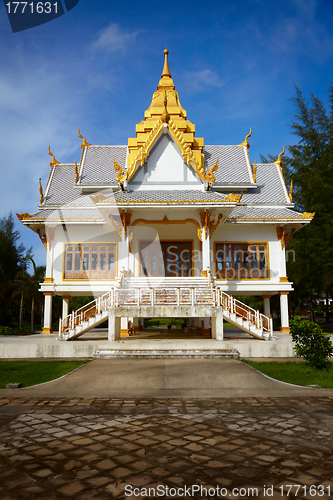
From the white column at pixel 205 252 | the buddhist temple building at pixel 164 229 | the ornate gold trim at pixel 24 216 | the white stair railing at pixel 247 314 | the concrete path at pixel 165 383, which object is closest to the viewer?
the concrete path at pixel 165 383

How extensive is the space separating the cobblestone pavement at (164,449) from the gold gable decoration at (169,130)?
512 inches

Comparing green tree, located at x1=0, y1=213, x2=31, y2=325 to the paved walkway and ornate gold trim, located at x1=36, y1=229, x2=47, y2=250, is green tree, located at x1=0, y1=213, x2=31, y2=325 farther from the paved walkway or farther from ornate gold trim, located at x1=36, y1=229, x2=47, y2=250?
the paved walkway

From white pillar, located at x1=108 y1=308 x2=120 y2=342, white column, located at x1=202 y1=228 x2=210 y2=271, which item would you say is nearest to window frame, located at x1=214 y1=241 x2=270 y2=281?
white column, located at x1=202 y1=228 x2=210 y2=271

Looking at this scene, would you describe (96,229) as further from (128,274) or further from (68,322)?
(68,322)

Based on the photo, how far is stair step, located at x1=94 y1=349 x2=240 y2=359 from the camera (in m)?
11.2

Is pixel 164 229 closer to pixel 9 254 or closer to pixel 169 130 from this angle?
pixel 169 130

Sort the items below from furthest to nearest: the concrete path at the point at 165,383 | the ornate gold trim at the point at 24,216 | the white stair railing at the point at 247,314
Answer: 1. the ornate gold trim at the point at 24,216
2. the white stair railing at the point at 247,314
3. the concrete path at the point at 165,383

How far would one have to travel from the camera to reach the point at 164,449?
449cm

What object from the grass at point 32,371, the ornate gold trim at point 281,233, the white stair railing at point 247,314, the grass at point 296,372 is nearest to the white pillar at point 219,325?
the white stair railing at point 247,314

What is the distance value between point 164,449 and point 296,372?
613 cm

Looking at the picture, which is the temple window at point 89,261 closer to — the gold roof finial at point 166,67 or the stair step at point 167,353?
the stair step at point 167,353

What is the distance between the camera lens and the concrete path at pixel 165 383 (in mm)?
7699

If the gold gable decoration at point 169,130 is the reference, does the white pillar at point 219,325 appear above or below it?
below

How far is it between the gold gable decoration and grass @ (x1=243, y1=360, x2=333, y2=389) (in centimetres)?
989
